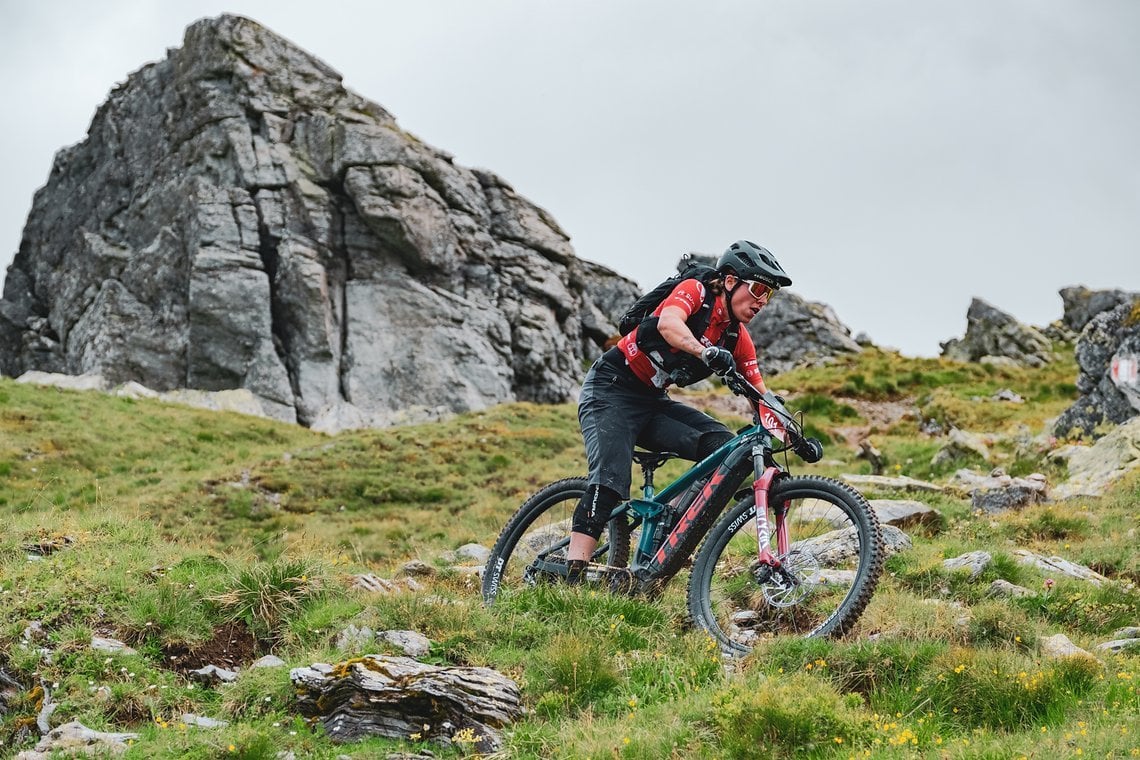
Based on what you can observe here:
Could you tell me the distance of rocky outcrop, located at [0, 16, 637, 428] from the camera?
179 feet

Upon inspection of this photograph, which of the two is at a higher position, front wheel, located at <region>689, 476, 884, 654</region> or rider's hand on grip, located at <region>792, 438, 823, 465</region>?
rider's hand on grip, located at <region>792, 438, 823, 465</region>

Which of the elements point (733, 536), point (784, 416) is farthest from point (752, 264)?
point (733, 536)

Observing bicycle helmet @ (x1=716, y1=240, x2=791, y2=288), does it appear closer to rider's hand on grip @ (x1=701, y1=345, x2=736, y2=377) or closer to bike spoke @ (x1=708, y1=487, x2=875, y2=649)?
rider's hand on grip @ (x1=701, y1=345, x2=736, y2=377)

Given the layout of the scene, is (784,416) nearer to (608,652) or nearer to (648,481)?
(648,481)

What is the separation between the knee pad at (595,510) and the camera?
8.18 m

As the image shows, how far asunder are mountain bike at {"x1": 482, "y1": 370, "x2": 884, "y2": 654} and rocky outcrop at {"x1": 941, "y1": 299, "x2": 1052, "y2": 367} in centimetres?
5531

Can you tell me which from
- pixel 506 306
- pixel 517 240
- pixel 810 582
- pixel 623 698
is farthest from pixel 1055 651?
pixel 517 240

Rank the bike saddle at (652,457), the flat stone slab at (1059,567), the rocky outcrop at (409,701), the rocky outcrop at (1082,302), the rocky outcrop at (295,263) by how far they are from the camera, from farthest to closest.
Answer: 1. the rocky outcrop at (1082,302)
2. the rocky outcrop at (295,263)
3. the flat stone slab at (1059,567)
4. the bike saddle at (652,457)
5. the rocky outcrop at (409,701)

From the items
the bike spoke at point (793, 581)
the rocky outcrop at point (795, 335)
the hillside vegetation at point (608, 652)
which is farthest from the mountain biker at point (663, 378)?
the rocky outcrop at point (795, 335)

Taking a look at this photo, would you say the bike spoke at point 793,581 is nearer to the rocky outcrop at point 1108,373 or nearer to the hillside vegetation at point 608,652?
the hillside vegetation at point 608,652

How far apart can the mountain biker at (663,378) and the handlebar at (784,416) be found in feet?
0.48

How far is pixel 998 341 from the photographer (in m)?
62.2

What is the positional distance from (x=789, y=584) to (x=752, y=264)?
99.2 inches

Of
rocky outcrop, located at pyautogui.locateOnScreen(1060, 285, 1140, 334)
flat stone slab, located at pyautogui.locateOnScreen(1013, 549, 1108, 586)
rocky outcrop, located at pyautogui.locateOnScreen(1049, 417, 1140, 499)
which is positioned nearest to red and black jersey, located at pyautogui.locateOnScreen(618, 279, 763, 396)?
flat stone slab, located at pyautogui.locateOnScreen(1013, 549, 1108, 586)
